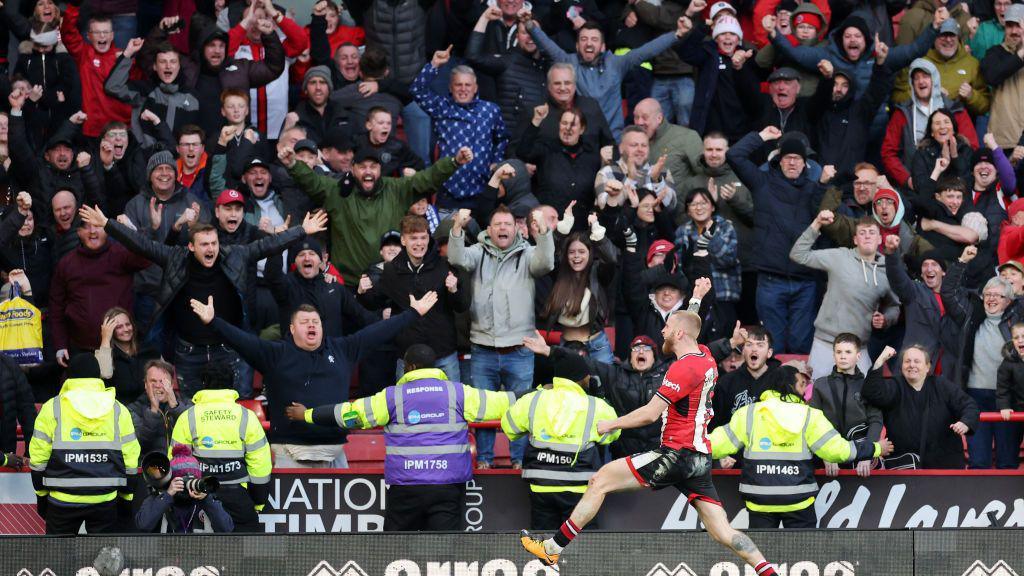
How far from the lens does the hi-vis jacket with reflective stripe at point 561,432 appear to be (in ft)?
42.5

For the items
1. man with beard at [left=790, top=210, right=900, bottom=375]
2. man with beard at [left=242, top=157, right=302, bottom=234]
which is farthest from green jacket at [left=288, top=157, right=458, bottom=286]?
man with beard at [left=790, top=210, right=900, bottom=375]

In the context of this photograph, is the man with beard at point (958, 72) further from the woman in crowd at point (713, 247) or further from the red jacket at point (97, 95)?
the red jacket at point (97, 95)

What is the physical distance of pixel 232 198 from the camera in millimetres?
15375

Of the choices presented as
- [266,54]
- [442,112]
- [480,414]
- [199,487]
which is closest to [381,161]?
[442,112]

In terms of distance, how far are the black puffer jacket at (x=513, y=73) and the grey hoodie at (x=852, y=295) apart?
388 centimetres

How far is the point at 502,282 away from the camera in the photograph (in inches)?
593

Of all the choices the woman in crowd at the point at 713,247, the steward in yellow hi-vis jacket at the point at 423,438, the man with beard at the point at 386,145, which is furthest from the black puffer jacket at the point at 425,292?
the woman in crowd at the point at 713,247

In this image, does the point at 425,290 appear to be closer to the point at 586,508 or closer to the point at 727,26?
the point at 586,508

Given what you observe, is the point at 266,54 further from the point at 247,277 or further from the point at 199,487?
the point at 199,487

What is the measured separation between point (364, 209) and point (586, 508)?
5.66 m

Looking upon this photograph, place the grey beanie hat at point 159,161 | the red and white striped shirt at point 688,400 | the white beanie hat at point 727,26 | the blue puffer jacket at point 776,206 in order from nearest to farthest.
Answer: the red and white striped shirt at point 688,400 < the grey beanie hat at point 159,161 < the blue puffer jacket at point 776,206 < the white beanie hat at point 727,26

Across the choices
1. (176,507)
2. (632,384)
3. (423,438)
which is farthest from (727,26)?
(176,507)

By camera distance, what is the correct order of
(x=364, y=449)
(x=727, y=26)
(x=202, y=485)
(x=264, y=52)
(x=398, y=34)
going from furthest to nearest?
(x=398, y=34) < (x=727, y=26) < (x=264, y=52) < (x=364, y=449) < (x=202, y=485)

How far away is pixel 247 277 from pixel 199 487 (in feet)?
11.1
